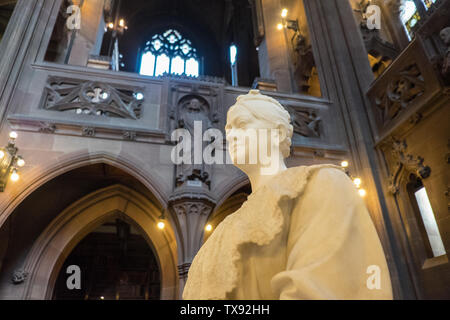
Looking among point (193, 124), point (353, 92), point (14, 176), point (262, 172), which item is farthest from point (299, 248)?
point (353, 92)

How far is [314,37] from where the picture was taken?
7.23m

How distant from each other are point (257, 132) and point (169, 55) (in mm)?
15750

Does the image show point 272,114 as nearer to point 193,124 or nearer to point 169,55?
point 193,124

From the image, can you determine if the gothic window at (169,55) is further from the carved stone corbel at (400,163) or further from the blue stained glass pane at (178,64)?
the carved stone corbel at (400,163)

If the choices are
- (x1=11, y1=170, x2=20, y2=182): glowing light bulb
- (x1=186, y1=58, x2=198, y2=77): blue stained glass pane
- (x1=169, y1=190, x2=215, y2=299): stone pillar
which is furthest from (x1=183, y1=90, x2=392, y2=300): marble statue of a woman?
(x1=186, y1=58, x2=198, y2=77): blue stained glass pane

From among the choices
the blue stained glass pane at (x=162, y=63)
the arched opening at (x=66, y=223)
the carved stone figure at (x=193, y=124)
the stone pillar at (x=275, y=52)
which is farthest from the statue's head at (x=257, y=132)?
the blue stained glass pane at (x=162, y=63)

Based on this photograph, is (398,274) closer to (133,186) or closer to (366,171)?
(366,171)

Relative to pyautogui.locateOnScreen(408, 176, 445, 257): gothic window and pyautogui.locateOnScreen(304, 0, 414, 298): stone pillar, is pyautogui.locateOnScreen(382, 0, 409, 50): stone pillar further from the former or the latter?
pyautogui.locateOnScreen(408, 176, 445, 257): gothic window

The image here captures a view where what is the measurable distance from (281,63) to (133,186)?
477cm

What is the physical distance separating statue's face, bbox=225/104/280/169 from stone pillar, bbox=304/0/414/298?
4171 mm

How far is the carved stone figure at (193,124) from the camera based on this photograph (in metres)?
4.73

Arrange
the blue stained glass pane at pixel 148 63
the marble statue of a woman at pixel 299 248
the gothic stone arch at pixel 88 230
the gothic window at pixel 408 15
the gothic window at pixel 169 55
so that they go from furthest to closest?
the gothic window at pixel 169 55 < the blue stained glass pane at pixel 148 63 < the gothic window at pixel 408 15 < the gothic stone arch at pixel 88 230 < the marble statue of a woman at pixel 299 248

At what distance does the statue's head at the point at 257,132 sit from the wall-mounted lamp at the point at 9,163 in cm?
390

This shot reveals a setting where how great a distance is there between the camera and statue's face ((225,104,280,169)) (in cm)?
126
